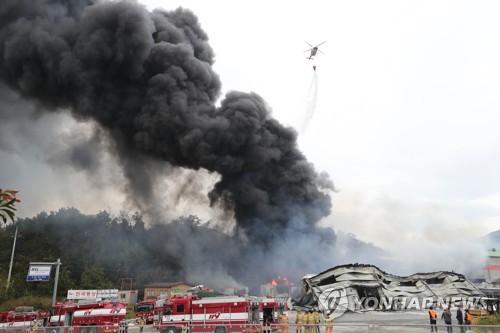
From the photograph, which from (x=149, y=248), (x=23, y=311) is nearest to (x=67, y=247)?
(x=149, y=248)

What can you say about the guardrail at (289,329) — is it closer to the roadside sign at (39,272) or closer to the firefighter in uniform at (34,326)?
the firefighter in uniform at (34,326)

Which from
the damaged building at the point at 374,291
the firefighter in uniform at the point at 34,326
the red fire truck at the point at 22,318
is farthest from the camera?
the damaged building at the point at 374,291

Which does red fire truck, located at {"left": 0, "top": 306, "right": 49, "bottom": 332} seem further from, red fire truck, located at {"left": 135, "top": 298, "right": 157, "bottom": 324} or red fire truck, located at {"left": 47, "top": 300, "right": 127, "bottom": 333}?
red fire truck, located at {"left": 135, "top": 298, "right": 157, "bottom": 324}

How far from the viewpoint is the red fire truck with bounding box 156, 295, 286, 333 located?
70.9 ft

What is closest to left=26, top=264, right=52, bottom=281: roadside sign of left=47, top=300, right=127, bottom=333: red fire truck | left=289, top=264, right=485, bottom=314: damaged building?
left=47, top=300, right=127, bottom=333: red fire truck

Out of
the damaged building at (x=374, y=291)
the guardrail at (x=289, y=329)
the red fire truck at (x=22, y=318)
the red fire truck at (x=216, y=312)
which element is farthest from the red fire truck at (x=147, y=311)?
the guardrail at (x=289, y=329)

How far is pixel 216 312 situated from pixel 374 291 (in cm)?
1943

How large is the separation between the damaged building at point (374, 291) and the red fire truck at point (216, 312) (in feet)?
40.6

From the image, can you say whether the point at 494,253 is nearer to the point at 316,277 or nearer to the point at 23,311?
the point at 316,277

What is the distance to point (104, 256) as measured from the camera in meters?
73.6

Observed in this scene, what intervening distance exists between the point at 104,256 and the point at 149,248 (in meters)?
9.00

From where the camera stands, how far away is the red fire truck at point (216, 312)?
70.9 feet

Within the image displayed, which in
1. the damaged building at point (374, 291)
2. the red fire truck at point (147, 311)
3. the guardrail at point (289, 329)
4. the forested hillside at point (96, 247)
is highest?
the forested hillside at point (96, 247)

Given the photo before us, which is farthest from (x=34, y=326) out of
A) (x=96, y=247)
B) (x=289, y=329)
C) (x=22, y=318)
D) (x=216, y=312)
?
(x=96, y=247)
